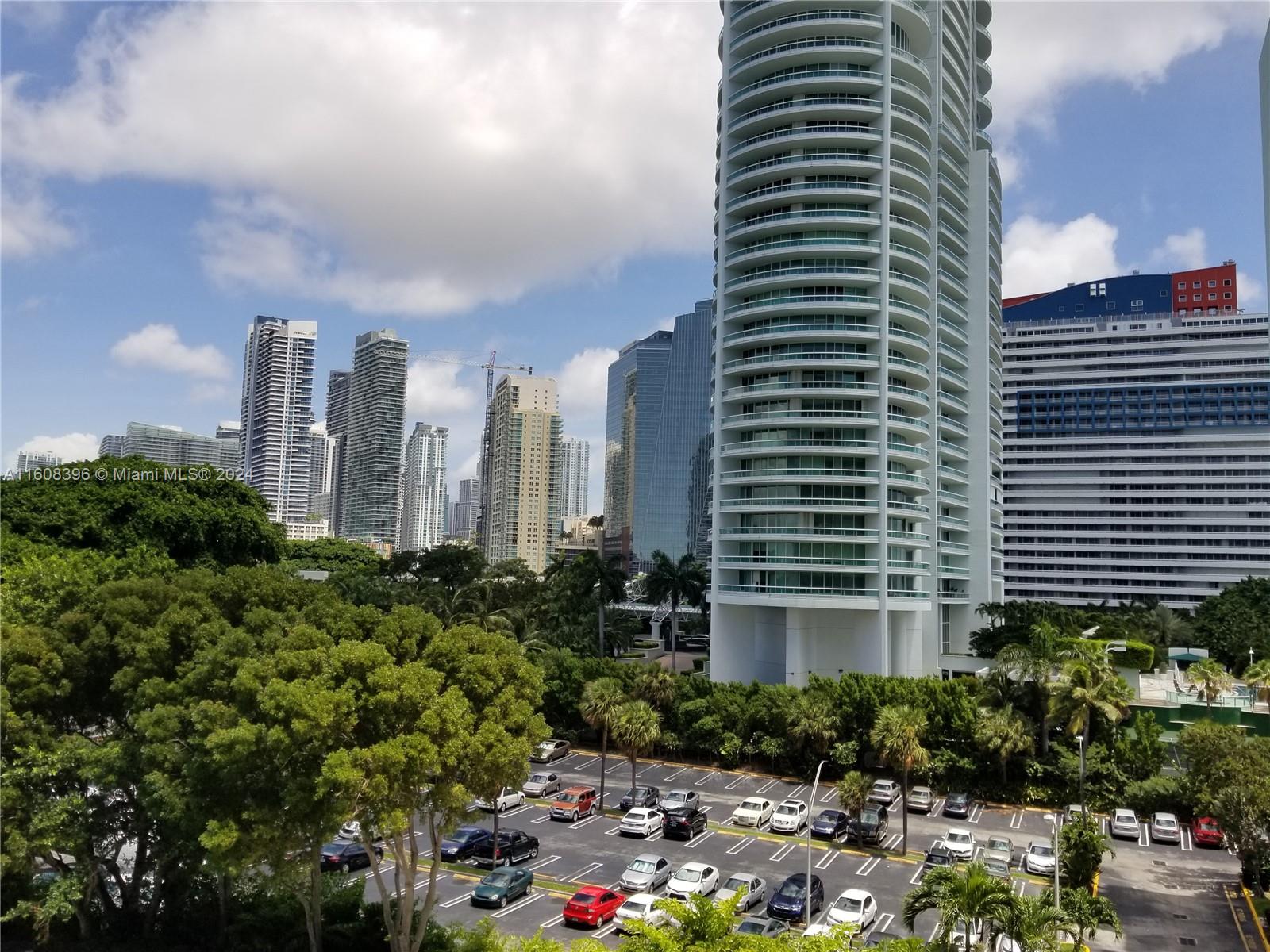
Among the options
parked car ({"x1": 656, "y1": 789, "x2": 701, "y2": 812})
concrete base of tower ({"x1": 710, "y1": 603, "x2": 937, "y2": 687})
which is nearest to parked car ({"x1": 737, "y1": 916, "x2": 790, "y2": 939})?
parked car ({"x1": 656, "y1": 789, "x2": 701, "y2": 812})

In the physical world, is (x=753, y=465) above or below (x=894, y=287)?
below

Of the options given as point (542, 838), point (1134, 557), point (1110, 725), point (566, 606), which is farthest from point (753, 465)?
point (1134, 557)

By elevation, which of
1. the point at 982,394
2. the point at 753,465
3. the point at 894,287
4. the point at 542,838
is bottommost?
the point at 542,838

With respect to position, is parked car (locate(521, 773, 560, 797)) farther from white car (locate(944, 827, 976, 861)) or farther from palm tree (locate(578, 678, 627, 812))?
white car (locate(944, 827, 976, 861))

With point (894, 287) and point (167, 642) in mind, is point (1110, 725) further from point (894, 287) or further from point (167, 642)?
point (167, 642)

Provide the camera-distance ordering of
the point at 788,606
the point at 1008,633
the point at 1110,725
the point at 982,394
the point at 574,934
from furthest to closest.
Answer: the point at 982,394 → the point at 1008,633 → the point at 788,606 → the point at 1110,725 → the point at 574,934

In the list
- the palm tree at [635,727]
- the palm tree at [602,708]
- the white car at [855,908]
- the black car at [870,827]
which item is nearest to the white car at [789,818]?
the black car at [870,827]

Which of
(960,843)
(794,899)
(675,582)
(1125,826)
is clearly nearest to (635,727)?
(794,899)
